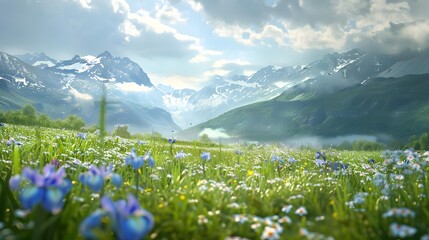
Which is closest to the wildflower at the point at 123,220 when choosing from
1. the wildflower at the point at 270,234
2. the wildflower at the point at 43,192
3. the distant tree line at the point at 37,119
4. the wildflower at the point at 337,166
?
the wildflower at the point at 43,192

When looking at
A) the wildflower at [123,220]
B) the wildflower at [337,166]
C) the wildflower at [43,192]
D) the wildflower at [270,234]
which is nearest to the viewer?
the wildflower at [123,220]

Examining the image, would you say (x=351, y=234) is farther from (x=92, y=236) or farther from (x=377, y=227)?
(x=92, y=236)

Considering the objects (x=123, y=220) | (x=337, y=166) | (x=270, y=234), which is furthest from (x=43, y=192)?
(x=337, y=166)

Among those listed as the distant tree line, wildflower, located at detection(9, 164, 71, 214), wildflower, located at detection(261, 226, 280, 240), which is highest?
the distant tree line

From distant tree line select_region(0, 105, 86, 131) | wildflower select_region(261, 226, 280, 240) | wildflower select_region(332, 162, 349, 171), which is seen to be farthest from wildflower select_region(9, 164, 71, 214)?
distant tree line select_region(0, 105, 86, 131)

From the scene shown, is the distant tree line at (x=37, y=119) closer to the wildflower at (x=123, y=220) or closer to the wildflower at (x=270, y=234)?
the wildflower at (x=270, y=234)

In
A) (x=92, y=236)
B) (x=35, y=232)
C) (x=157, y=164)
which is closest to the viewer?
(x=92, y=236)

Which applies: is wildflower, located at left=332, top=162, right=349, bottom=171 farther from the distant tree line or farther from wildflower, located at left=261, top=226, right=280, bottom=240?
the distant tree line

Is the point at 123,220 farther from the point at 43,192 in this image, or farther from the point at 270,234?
the point at 270,234

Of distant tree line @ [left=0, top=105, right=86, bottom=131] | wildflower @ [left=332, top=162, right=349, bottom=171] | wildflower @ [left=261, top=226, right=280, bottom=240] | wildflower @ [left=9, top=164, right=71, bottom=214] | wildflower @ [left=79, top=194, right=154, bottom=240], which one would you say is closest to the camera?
wildflower @ [left=79, top=194, right=154, bottom=240]

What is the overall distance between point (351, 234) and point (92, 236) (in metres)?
2.58

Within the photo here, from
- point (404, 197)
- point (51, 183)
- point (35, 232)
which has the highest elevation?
point (51, 183)

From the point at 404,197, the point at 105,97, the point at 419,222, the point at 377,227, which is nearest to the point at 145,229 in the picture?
the point at 105,97

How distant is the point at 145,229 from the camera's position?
2.50m
